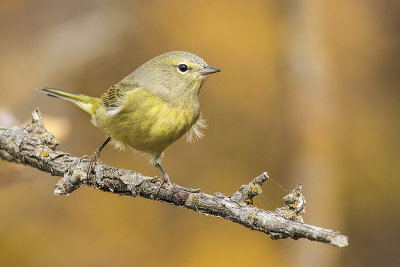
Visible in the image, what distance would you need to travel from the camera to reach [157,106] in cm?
453

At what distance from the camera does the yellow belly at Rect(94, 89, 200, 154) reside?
442cm

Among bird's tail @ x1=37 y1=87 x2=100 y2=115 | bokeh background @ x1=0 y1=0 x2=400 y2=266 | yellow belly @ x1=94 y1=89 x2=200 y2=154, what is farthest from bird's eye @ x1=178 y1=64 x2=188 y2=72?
bokeh background @ x1=0 y1=0 x2=400 y2=266

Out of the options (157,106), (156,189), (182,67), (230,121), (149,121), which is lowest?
(156,189)

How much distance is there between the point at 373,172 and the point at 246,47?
312 cm

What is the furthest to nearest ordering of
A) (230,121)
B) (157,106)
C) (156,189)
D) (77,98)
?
1. (230,121)
2. (77,98)
3. (157,106)
4. (156,189)

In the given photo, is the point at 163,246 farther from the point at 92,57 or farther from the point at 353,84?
the point at 353,84

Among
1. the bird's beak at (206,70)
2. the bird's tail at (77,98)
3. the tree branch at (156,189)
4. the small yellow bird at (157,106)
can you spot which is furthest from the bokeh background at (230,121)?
the bird's beak at (206,70)

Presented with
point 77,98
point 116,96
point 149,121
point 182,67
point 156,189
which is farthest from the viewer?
point 77,98

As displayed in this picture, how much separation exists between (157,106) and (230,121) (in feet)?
10.1

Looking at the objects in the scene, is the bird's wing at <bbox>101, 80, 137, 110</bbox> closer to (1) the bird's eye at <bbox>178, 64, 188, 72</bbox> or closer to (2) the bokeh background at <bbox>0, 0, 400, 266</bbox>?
(1) the bird's eye at <bbox>178, 64, 188, 72</bbox>

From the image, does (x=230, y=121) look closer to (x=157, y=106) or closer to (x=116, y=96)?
(x=116, y=96)

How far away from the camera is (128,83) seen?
5.07 metres

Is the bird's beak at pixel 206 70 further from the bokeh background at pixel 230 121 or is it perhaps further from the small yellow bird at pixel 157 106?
the bokeh background at pixel 230 121

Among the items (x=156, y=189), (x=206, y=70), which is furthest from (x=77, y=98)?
(x=156, y=189)
